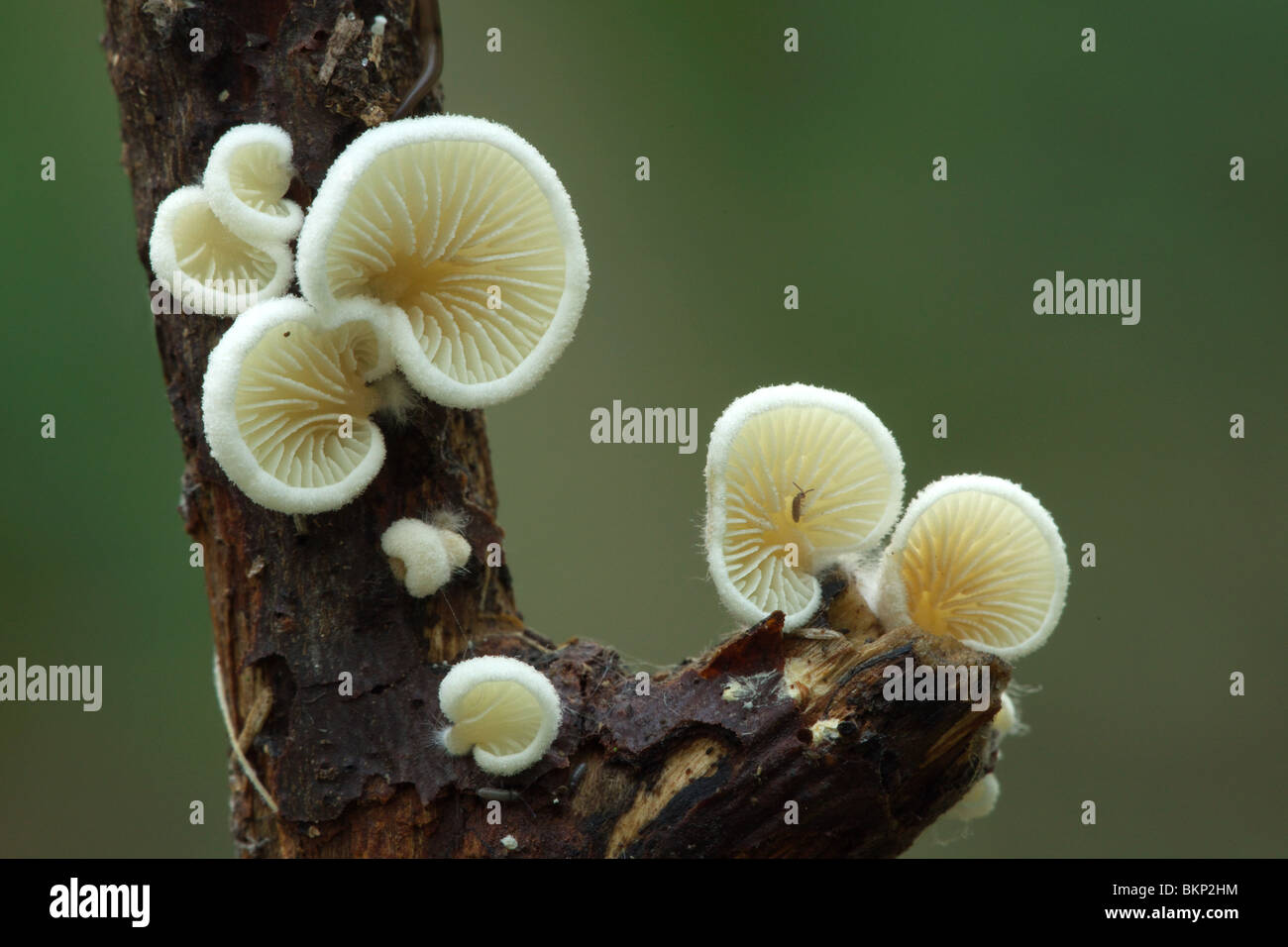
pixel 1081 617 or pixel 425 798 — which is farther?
pixel 1081 617

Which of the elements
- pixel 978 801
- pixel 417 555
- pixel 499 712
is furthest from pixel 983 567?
pixel 417 555

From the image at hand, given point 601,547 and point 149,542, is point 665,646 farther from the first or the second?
point 149,542

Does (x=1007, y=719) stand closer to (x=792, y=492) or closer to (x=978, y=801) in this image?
(x=978, y=801)

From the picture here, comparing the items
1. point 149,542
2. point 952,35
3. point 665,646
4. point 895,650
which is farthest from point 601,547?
point 895,650

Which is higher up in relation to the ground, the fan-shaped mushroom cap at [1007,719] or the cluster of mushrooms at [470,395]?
the cluster of mushrooms at [470,395]

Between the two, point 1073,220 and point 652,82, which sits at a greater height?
point 652,82

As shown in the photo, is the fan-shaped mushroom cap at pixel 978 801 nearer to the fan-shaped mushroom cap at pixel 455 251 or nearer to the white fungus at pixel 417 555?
the white fungus at pixel 417 555

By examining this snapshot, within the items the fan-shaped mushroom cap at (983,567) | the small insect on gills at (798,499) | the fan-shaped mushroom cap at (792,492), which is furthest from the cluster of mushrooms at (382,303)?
the fan-shaped mushroom cap at (983,567)

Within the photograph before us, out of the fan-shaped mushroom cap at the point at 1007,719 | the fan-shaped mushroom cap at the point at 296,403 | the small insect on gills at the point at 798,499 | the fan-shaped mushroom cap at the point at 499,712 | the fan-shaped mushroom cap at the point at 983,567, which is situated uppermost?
the fan-shaped mushroom cap at the point at 296,403
